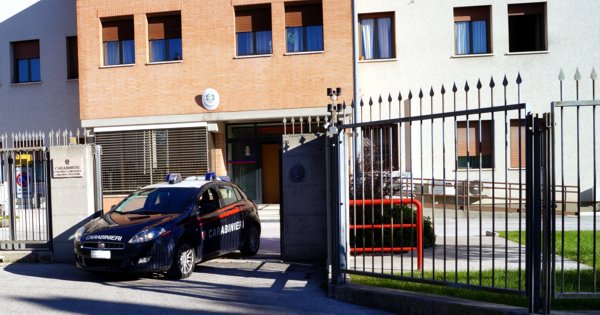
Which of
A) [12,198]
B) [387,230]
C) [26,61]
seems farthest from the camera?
[26,61]

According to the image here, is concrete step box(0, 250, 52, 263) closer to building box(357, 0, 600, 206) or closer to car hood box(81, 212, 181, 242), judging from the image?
car hood box(81, 212, 181, 242)

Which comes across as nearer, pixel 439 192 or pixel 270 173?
pixel 439 192

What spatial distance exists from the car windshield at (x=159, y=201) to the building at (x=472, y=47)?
10204 mm

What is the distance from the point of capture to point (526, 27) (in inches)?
783

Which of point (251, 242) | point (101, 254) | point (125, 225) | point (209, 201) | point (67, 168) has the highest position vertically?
point (67, 168)

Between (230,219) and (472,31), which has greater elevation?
(472,31)

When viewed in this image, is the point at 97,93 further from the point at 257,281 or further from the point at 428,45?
the point at 257,281

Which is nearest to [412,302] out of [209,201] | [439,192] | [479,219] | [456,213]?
[456,213]

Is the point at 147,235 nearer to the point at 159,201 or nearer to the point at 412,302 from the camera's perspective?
the point at 159,201

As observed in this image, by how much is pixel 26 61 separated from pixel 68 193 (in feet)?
46.6

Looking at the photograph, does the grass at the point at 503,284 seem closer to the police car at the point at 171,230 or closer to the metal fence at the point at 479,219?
the metal fence at the point at 479,219

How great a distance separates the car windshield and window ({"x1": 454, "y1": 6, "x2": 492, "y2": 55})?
13232 millimetres

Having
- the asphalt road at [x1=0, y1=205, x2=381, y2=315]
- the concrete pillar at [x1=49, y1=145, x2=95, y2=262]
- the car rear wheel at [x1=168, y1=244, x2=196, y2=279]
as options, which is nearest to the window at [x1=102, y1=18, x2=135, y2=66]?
the concrete pillar at [x1=49, y1=145, x2=95, y2=262]

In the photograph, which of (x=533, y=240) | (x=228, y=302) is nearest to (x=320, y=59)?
(x=228, y=302)
